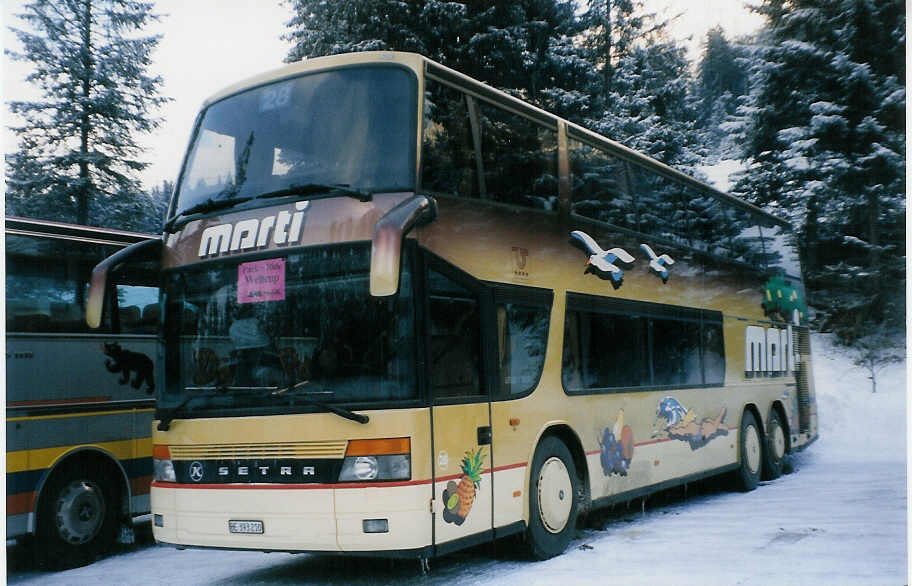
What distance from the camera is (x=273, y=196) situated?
660cm

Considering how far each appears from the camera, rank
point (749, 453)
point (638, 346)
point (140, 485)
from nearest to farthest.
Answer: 1. point (140, 485)
2. point (638, 346)
3. point (749, 453)

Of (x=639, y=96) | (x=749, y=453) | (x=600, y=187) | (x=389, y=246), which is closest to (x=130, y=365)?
(x=389, y=246)

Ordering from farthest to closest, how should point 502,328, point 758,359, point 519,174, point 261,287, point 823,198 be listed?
point 758,359, point 823,198, point 519,174, point 502,328, point 261,287

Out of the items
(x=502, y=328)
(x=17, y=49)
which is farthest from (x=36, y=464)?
(x=502, y=328)

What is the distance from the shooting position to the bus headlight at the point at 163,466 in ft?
22.2

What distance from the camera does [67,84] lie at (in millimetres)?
8922

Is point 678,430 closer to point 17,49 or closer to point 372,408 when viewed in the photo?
point 372,408

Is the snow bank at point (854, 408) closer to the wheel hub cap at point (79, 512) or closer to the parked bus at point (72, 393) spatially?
the parked bus at point (72, 393)

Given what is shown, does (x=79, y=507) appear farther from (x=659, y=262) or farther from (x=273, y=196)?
(x=659, y=262)

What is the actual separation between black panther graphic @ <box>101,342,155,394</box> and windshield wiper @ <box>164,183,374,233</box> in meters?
2.15

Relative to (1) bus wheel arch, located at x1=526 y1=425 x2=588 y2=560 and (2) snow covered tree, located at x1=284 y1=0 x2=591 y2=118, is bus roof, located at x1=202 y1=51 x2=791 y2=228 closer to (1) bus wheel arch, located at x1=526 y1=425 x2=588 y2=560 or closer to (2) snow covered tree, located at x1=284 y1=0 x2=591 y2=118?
(2) snow covered tree, located at x1=284 y1=0 x2=591 y2=118

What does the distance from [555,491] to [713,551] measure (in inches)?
57.6

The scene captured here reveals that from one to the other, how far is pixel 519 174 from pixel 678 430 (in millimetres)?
3977

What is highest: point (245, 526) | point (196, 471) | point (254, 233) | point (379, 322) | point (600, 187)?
point (600, 187)
